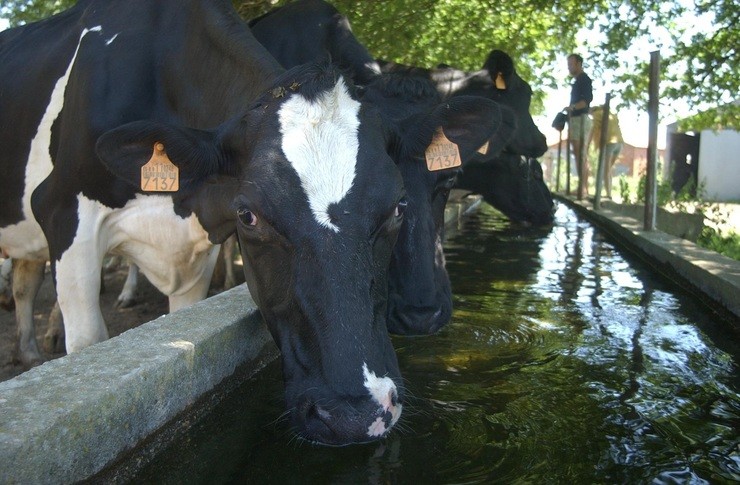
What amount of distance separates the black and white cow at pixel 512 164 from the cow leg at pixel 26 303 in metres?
3.79

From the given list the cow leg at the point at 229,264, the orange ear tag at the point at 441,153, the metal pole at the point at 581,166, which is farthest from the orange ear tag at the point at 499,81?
the metal pole at the point at 581,166

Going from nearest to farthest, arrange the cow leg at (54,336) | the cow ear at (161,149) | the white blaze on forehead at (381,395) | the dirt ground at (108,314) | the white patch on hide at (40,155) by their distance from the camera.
Result: the white blaze on forehead at (381,395)
the cow ear at (161,149)
the white patch on hide at (40,155)
the dirt ground at (108,314)
the cow leg at (54,336)

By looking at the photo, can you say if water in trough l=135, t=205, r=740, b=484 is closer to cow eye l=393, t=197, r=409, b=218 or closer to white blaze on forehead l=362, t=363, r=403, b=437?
white blaze on forehead l=362, t=363, r=403, b=437

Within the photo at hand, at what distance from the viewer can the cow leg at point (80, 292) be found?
3.87 meters

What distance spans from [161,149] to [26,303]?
2908mm

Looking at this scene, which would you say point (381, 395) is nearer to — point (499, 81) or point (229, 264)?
point (229, 264)

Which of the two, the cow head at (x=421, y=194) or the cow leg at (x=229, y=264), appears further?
the cow leg at (x=229, y=264)

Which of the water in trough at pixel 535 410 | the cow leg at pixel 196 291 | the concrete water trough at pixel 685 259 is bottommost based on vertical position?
the water in trough at pixel 535 410

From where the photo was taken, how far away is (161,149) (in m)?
3.18

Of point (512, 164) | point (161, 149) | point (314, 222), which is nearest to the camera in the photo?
point (314, 222)

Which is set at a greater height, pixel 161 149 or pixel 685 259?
pixel 161 149

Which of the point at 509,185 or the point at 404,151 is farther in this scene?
the point at 509,185

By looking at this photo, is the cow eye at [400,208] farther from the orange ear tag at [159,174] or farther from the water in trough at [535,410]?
the orange ear tag at [159,174]

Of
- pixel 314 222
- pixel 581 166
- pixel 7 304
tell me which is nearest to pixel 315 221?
pixel 314 222
